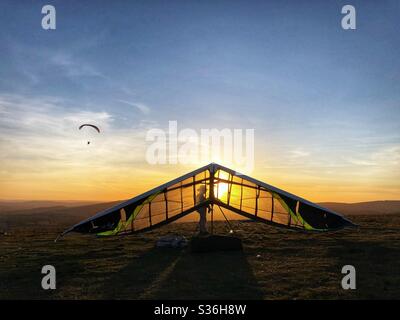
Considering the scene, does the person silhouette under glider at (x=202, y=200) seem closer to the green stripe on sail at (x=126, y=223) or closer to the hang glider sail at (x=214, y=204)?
the hang glider sail at (x=214, y=204)

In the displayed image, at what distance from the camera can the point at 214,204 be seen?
59.5ft

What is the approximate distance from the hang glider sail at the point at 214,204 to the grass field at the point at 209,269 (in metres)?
1.14

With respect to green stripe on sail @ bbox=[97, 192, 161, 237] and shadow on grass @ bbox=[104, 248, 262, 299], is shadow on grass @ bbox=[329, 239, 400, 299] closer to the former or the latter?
shadow on grass @ bbox=[104, 248, 262, 299]

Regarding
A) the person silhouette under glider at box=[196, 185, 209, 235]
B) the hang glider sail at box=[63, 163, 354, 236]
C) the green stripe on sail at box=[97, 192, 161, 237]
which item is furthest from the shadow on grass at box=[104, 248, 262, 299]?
the person silhouette under glider at box=[196, 185, 209, 235]

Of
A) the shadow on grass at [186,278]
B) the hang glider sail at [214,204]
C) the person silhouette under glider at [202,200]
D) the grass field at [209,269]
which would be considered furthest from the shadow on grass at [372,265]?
the person silhouette under glider at [202,200]

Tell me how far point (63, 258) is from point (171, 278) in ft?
20.8

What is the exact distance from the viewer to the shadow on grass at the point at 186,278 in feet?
32.9

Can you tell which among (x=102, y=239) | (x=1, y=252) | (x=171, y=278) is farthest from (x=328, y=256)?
(x=1, y=252)

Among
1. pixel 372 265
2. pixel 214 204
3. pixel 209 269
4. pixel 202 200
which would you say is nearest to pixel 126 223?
pixel 202 200

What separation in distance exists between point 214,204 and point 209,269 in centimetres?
559

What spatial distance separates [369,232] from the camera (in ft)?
71.1

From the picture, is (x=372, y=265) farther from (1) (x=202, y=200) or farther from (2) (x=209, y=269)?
(1) (x=202, y=200)

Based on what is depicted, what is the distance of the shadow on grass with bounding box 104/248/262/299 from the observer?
10031 millimetres

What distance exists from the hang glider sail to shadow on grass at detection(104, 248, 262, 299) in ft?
7.79
